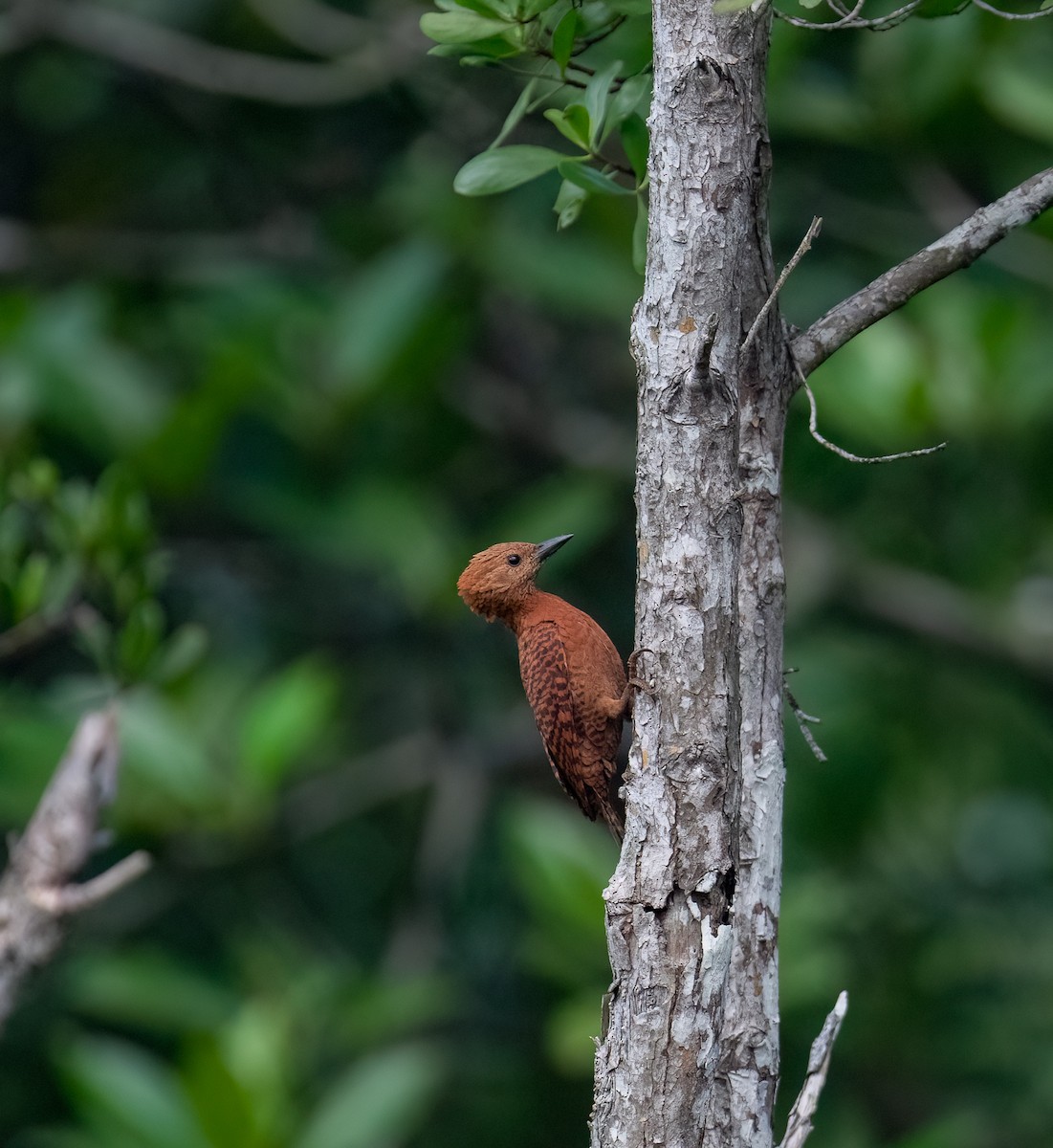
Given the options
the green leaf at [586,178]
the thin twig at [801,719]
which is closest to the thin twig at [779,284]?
the green leaf at [586,178]

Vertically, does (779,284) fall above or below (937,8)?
below

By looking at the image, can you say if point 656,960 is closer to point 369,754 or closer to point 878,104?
point 878,104

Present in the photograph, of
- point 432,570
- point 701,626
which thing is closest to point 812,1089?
point 701,626

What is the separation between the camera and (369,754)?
671 centimetres

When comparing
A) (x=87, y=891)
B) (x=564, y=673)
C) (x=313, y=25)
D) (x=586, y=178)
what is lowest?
(x=87, y=891)

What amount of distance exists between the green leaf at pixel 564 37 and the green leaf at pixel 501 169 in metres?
0.21

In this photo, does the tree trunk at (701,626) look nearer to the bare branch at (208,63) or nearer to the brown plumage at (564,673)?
the brown plumage at (564,673)

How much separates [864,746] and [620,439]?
1767mm

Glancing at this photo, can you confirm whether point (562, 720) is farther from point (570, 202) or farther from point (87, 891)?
point (570, 202)

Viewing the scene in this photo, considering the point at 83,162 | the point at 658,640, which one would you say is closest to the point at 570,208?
the point at 658,640

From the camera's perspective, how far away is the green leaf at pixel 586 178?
2.35 meters

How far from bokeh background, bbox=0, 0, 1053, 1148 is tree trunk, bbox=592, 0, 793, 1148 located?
2.69 meters

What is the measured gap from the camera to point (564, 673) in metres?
3.36

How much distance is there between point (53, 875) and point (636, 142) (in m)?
2.15
